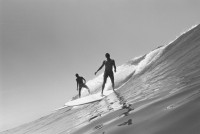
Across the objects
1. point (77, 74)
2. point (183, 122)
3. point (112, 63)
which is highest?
point (77, 74)

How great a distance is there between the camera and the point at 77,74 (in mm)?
19453

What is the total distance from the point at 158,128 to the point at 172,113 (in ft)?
1.92

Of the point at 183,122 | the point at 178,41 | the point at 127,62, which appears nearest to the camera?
the point at 183,122

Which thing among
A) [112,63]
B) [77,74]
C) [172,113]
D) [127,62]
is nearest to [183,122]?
[172,113]

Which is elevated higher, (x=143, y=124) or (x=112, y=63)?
(x=112, y=63)

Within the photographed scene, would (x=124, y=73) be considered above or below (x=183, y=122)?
above

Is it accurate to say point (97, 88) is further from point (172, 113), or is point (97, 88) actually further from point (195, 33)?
point (172, 113)

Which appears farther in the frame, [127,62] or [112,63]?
[127,62]

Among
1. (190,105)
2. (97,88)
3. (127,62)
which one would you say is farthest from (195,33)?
(190,105)

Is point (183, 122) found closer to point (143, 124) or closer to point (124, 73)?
point (143, 124)

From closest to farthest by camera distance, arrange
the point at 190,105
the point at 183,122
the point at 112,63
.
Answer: the point at 183,122, the point at 190,105, the point at 112,63

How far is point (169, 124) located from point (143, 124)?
590 mm

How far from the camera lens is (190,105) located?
3727mm

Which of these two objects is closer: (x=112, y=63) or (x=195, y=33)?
(x=112, y=63)
